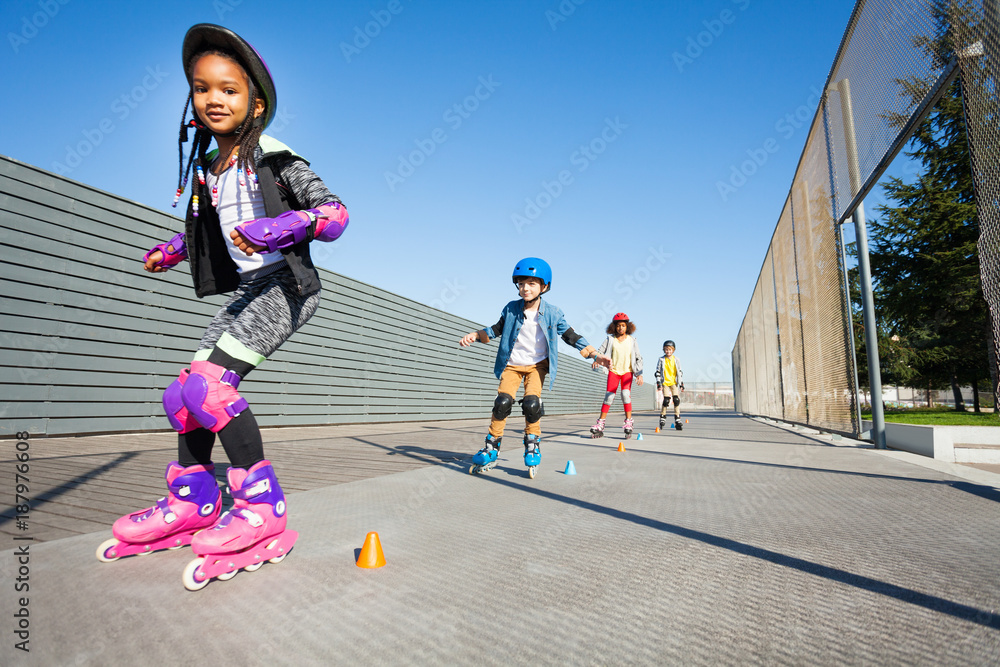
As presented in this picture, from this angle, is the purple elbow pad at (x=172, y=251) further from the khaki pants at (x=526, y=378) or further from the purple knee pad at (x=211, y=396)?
the khaki pants at (x=526, y=378)

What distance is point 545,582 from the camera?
1.67 meters

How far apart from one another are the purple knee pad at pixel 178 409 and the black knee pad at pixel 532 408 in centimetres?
290

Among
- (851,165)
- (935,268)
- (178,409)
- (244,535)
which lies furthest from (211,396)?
(935,268)

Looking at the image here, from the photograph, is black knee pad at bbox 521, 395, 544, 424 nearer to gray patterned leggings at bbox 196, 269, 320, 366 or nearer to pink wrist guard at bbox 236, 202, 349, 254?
gray patterned leggings at bbox 196, 269, 320, 366

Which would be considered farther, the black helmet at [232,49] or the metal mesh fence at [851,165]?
the metal mesh fence at [851,165]

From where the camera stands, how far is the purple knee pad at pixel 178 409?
192 centimetres

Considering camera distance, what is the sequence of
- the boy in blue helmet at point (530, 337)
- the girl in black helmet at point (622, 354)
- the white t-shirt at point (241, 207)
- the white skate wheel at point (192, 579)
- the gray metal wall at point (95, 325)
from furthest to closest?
the girl in black helmet at point (622, 354), the gray metal wall at point (95, 325), the boy in blue helmet at point (530, 337), the white t-shirt at point (241, 207), the white skate wheel at point (192, 579)

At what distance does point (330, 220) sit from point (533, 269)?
286cm

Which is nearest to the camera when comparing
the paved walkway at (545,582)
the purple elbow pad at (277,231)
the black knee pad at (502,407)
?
the paved walkway at (545,582)

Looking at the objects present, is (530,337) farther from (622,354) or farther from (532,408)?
(622,354)

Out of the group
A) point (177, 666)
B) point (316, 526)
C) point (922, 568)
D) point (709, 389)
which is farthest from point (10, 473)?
point (709, 389)

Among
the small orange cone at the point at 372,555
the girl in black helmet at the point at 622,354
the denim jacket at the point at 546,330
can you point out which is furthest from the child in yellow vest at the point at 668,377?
the small orange cone at the point at 372,555

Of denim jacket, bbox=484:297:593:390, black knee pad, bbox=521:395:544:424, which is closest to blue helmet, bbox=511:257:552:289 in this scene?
denim jacket, bbox=484:297:593:390

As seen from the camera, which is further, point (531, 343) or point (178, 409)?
point (531, 343)
